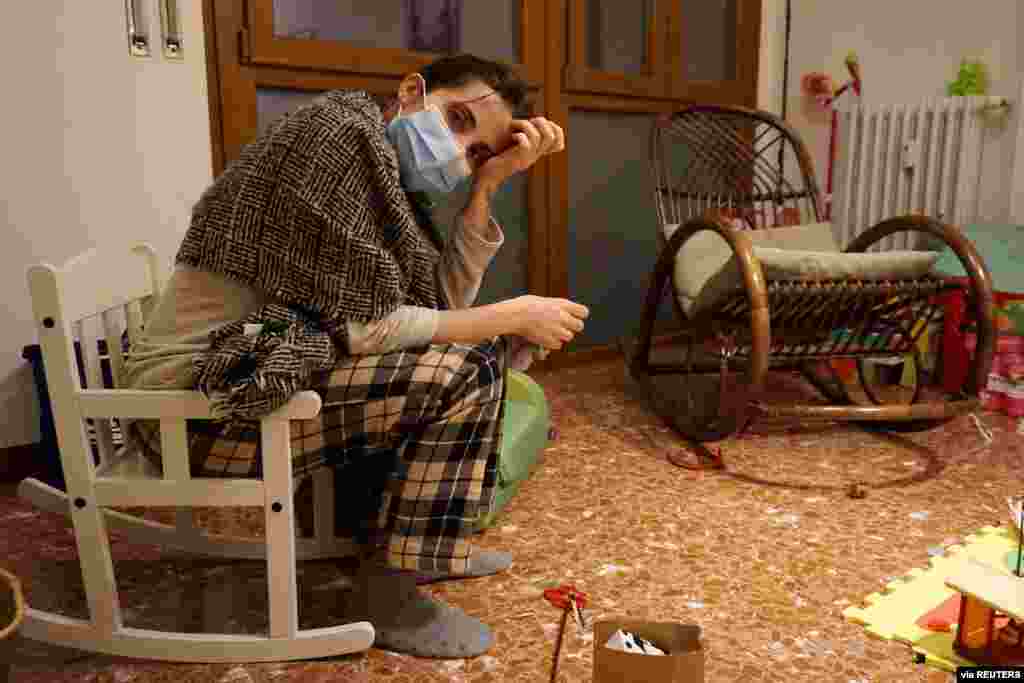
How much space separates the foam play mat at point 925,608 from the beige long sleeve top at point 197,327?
777 millimetres

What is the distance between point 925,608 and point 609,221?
6.01 feet

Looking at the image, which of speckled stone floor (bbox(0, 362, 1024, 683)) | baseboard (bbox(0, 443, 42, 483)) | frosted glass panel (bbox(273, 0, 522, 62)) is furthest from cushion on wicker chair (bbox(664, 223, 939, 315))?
baseboard (bbox(0, 443, 42, 483))

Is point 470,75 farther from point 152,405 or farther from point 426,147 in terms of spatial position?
point 152,405

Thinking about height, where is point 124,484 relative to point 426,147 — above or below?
below

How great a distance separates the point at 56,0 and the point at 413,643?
1.46 meters

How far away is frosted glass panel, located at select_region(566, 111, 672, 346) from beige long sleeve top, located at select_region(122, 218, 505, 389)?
174 centimetres

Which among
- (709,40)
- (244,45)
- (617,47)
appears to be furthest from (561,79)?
(244,45)

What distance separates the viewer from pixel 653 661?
2.83 feet

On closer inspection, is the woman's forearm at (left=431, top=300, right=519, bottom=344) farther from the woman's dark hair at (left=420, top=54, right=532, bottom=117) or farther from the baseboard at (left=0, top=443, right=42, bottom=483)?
the baseboard at (left=0, top=443, right=42, bottom=483)

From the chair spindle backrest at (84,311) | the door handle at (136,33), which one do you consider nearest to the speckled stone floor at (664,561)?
the chair spindle backrest at (84,311)

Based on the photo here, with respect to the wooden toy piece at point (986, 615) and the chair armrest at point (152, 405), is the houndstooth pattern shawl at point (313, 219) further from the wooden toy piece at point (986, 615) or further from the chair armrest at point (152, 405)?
the wooden toy piece at point (986, 615)

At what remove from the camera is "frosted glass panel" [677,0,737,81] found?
304cm

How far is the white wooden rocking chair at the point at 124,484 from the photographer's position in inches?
39.2

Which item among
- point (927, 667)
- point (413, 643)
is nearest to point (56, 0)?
point (413, 643)
